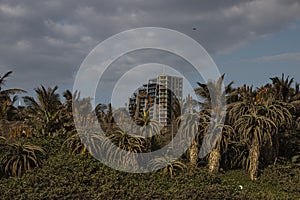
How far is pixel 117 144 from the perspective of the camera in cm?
1187

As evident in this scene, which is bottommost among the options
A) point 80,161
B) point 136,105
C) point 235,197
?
point 235,197

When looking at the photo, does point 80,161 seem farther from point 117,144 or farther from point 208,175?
point 208,175

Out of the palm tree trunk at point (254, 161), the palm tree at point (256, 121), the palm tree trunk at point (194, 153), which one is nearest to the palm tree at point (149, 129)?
the palm tree trunk at point (194, 153)

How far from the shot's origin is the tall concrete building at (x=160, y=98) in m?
13.8

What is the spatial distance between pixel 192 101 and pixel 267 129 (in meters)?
2.68

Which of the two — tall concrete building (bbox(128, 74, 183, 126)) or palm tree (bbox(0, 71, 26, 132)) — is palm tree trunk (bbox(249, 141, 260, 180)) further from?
palm tree (bbox(0, 71, 26, 132))

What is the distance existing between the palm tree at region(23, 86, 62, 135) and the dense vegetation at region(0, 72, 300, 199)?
0.29 ft

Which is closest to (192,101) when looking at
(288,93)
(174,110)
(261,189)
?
(174,110)

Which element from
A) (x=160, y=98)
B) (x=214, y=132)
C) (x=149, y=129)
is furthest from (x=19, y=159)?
(x=214, y=132)

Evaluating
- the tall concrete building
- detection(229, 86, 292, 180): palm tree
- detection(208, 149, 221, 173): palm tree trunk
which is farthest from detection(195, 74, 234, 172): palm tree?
the tall concrete building

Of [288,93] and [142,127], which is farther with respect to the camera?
[288,93]

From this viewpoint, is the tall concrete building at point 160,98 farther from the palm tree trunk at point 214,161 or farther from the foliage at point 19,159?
the foliage at point 19,159

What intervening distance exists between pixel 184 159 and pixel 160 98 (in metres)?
3.11

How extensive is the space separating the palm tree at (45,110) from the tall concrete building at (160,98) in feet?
10.9
